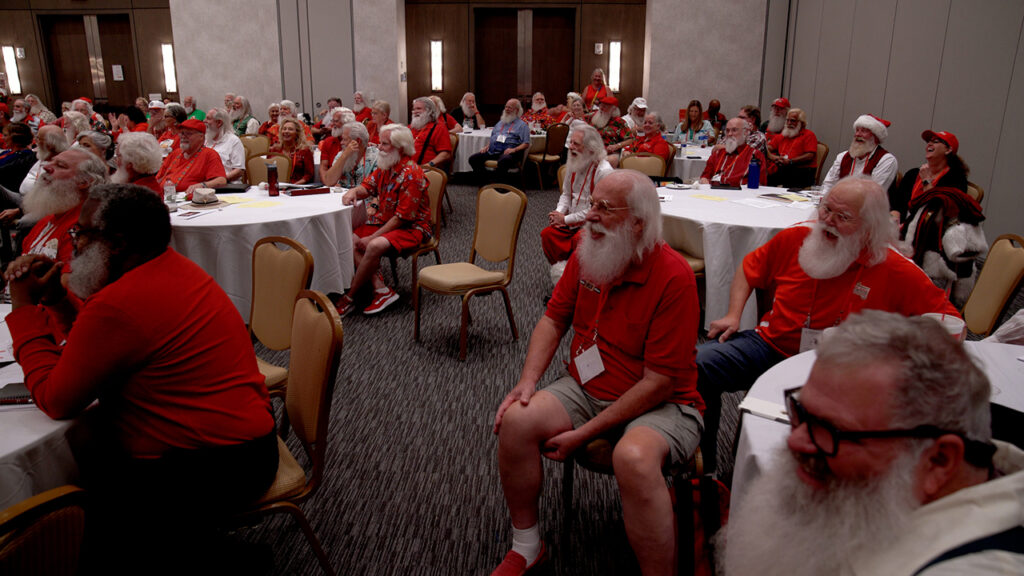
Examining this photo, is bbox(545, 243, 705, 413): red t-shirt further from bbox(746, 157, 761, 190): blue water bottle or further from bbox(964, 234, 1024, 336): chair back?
bbox(746, 157, 761, 190): blue water bottle

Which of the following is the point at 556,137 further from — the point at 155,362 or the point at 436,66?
the point at 155,362

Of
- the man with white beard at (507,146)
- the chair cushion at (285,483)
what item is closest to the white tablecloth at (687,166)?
the man with white beard at (507,146)

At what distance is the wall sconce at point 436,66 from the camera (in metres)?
13.5

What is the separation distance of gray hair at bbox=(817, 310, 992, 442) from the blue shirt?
819 cm

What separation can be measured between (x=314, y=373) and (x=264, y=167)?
4713 mm

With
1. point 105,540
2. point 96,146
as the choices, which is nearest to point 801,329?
point 105,540

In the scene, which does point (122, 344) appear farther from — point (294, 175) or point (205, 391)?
point (294, 175)

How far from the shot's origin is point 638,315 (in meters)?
1.95

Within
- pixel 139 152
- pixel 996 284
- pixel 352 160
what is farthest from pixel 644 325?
pixel 352 160

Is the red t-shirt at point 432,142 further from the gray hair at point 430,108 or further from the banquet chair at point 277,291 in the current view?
the banquet chair at point 277,291

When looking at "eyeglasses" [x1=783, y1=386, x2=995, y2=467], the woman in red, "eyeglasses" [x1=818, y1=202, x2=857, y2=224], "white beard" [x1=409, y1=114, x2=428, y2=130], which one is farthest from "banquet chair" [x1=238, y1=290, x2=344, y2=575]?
"white beard" [x1=409, y1=114, x2=428, y2=130]

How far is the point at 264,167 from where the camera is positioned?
596 centimetres

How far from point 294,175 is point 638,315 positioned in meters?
5.07

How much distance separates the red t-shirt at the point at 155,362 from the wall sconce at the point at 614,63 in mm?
12823
